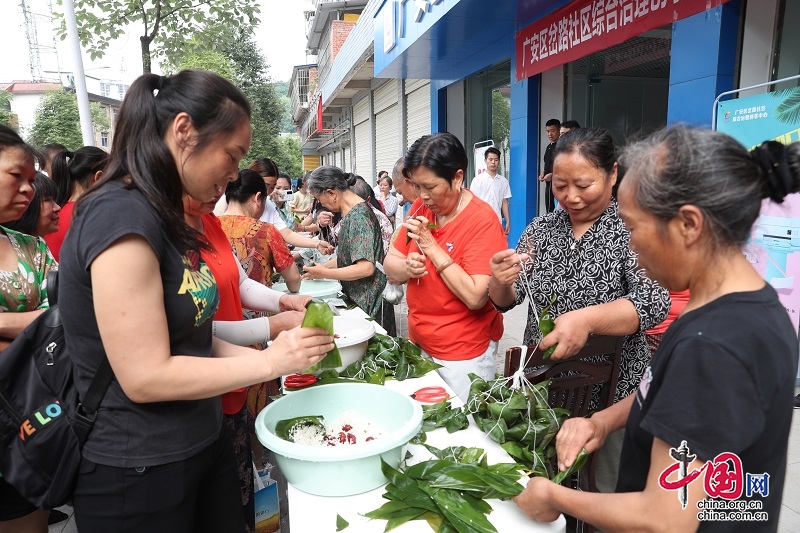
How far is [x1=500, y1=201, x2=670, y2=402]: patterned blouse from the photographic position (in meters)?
1.71

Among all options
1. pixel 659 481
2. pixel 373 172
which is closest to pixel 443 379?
pixel 659 481

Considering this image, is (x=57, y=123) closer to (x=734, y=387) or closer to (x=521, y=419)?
(x=521, y=419)

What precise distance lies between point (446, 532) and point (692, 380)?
0.66 metres

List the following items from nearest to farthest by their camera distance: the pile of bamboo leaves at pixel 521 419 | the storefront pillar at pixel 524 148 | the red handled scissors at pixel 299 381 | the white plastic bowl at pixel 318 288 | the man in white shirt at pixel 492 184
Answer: the pile of bamboo leaves at pixel 521 419, the red handled scissors at pixel 299 381, the white plastic bowl at pixel 318 288, the storefront pillar at pixel 524 148, the man in white shirt at pixel 492 184

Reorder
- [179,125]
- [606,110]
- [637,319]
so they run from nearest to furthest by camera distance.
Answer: [179,125], [637,319], [606,110]

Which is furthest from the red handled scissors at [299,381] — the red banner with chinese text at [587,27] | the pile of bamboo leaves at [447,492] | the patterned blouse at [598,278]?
the red banner with chinese text at [587,27]

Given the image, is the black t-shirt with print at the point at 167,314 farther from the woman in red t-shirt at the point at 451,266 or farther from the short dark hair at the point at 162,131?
the woman in red t-shirt at the point at 451,266

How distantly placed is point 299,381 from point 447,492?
2.89ft

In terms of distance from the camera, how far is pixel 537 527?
1161 mm

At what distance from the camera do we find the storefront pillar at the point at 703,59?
3850 mm

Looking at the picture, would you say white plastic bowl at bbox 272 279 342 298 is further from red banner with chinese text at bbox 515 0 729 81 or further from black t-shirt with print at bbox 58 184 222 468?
red banner with chinese text at bbox 515 0 729 81

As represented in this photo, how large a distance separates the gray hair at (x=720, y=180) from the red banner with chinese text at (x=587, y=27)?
3575 mm

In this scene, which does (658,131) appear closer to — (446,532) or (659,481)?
(659,481)

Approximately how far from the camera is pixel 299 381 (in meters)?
1.95
